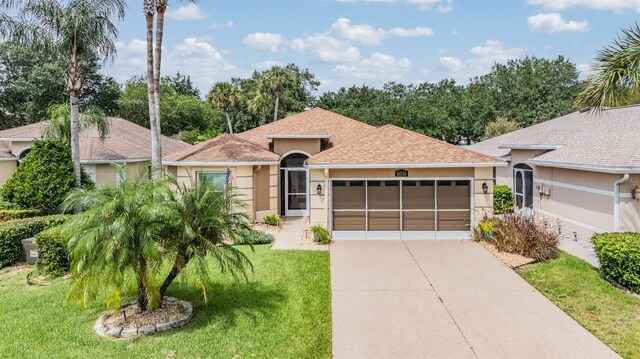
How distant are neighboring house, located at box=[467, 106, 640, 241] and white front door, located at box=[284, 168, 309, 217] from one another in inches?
410

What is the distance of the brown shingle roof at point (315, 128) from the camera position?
21297mm

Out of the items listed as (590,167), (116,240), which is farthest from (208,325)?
(590,167)

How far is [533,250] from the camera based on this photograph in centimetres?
1219

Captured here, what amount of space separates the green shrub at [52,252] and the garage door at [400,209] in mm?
8909

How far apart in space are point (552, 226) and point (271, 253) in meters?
11.0

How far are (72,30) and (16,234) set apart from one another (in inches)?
305

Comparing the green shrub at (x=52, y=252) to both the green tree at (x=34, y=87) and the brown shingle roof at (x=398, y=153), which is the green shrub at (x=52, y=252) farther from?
the green tree at (x=34, y=87)

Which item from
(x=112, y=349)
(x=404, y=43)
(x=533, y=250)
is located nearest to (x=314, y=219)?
(x=533, y=250)

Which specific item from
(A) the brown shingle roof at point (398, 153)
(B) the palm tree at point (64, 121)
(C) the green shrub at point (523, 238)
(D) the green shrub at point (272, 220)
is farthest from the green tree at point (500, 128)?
(B) the palm tree at point (64, 121)

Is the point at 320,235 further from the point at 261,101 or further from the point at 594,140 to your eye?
the point at 261,101

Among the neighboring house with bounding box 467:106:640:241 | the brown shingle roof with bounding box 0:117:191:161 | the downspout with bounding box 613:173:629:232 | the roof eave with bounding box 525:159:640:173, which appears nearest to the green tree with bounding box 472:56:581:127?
the neighboring house with bounding box 467:106:640:241

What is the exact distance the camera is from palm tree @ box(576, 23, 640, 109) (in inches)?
412

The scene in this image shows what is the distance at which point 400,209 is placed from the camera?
50.4ft

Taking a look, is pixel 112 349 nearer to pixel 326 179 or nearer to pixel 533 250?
pixel 326 179
